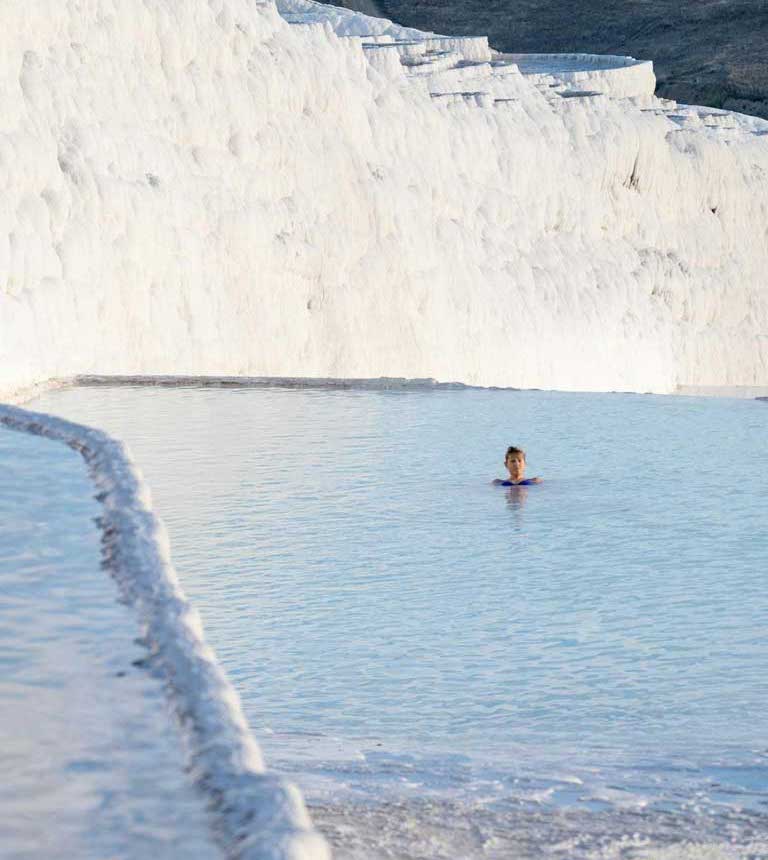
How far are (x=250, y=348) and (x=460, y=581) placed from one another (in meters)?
12.9

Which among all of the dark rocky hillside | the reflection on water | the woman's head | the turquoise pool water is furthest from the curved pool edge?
the dark rocky hillside

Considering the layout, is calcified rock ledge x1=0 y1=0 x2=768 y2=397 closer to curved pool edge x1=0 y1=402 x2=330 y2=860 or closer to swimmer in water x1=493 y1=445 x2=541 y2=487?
swimmer in water x1=493 y1=445 x2=541 y2=487

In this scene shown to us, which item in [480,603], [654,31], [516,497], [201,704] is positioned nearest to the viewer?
[201,704]

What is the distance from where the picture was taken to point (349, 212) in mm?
22016

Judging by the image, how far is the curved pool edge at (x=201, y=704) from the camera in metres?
2.41

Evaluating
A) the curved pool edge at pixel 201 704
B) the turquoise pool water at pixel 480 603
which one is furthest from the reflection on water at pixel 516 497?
the curved pool edge at pixel 201 704

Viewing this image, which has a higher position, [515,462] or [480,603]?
[515,462]

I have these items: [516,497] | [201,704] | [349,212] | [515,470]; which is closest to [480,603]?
[516,497]

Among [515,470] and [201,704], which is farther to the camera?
[515,470]

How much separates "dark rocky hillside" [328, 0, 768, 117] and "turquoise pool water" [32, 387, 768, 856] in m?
56.7

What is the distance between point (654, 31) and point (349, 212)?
186 ft

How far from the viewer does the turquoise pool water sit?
4.27 meters

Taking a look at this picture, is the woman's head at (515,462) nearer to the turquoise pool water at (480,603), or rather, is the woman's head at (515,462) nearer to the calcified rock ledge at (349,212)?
the turquoise pool water at (480,603)

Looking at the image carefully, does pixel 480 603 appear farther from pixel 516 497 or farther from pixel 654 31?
pixel 654 31
